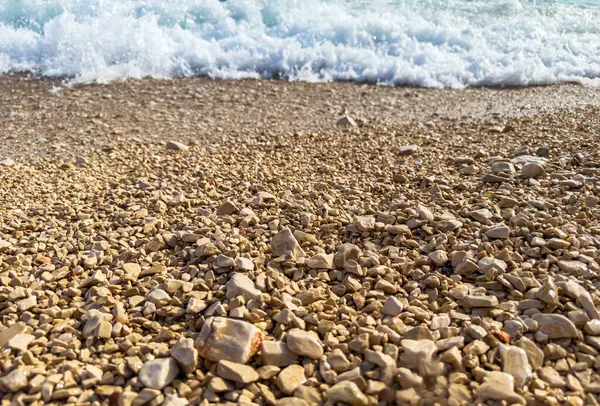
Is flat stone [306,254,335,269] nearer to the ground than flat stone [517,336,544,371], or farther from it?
farther from it

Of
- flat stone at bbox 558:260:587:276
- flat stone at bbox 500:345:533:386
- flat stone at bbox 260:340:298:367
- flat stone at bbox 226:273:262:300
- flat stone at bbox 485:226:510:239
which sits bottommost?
flat stone at bbox 260:340:298:367

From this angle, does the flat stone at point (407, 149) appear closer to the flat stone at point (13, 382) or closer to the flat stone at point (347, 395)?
the flat stone at point (347, 395)

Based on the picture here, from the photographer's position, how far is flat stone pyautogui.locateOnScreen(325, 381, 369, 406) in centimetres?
166

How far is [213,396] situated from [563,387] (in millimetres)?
1123

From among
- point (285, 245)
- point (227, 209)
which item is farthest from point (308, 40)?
point (285, 245)

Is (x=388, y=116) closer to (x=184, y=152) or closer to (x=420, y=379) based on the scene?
(x=184, y=152)

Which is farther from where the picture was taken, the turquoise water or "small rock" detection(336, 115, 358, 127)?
the turquoise water

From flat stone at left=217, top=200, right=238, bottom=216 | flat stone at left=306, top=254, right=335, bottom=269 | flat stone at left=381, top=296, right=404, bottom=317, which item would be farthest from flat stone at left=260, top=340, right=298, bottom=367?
flat stone at left=217, top=200, right=238, bottom=216

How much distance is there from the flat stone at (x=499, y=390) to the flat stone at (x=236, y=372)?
718 mm

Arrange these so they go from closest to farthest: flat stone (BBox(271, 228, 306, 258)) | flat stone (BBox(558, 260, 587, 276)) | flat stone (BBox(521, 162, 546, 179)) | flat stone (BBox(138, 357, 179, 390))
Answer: flat stone (BBox(138, 357, 179, 390)) → flat stone (BBox(558, 260, 587, 276)) → flat stone (BBox(271, 228, 306, 258)) → flat stone (BBox(521, 162, 546, 179))

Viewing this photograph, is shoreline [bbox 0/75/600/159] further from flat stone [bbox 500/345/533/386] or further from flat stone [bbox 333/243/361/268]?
flat stone [bbox 500/345/533/386]

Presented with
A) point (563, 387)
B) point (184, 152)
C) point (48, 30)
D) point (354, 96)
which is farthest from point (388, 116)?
point (48, 30)

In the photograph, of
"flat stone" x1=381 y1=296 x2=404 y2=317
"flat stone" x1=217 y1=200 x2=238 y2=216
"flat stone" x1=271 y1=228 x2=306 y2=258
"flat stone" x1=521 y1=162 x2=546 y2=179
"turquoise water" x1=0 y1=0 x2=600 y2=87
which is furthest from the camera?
"turquoise water" x1=0 y1=0 x2=600 y2=87

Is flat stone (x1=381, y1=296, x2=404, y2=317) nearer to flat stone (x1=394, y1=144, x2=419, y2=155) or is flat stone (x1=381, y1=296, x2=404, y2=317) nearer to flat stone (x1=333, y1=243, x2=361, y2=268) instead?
flat stone (x1=333, y1=243, x2=361, y2=268)
